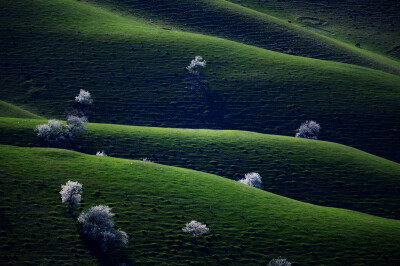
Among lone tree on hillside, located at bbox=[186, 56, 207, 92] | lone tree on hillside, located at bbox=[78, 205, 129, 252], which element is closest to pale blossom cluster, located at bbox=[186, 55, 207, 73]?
lone tree on hillside, located at bbox=[186, 56, 207, 92]

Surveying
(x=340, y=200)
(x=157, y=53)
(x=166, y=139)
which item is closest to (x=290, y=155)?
(x=340, y=200)

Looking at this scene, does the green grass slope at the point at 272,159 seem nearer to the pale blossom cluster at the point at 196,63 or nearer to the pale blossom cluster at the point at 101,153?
the pale blossom cluster at the point at 101,153

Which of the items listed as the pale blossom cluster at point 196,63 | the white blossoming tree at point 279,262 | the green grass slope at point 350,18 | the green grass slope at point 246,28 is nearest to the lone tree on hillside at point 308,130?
the pale blossom cluster at point 196,63

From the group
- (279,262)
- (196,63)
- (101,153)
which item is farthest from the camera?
(196,63)

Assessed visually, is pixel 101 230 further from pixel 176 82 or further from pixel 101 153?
pixel 176 82

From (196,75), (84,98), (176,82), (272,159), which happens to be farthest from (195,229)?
(196,75)

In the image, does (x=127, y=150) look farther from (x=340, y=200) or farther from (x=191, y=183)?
(x=340, y=200)

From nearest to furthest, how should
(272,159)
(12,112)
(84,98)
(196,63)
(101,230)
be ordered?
(101,230) < (272,159) < (12,112) < (84,98) < (196,63)
